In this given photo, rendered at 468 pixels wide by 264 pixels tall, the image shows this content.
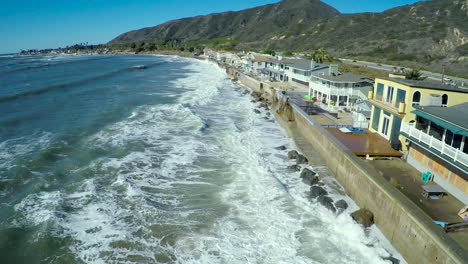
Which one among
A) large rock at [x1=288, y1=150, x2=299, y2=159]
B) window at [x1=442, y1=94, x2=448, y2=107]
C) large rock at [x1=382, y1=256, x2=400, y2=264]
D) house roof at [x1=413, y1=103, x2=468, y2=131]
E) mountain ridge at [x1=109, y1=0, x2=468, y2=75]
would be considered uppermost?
mountain ridge at [x1=109, y1=0, x2=468, y2=75]

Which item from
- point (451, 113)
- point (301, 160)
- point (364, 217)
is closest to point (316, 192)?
point (364, 217)

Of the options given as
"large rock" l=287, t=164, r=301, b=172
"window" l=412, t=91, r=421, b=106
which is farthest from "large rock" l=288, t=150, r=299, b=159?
"window" l=412, t=91, r=421, b=106

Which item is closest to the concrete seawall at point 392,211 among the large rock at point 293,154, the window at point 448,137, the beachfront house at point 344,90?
the large rock at point 293,154

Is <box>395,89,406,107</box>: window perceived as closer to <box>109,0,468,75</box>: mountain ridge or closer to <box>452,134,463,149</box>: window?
<box>452,134,463,149</box>: window

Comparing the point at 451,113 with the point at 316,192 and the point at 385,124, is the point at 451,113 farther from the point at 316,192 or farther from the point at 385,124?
the point at 316,192

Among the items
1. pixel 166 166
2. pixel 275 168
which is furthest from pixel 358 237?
pixel 166 166

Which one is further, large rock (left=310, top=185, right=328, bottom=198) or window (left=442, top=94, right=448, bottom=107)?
window (left=442, top=94, right=448, bottom=107)
